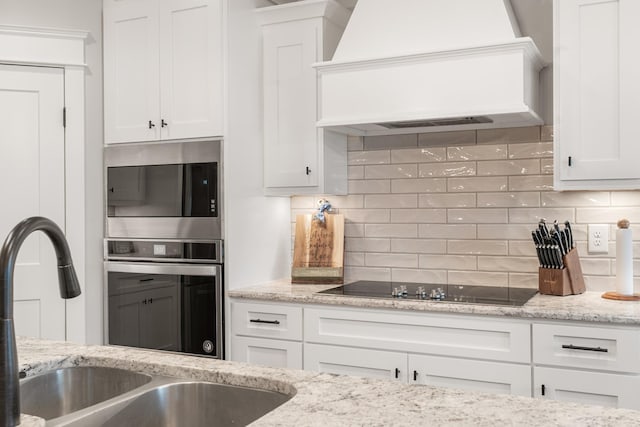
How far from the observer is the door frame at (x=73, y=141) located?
3303 mm

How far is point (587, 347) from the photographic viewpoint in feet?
7.94

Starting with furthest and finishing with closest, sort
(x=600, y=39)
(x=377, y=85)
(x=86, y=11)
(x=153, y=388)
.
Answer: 1. (x=86, y=11)
2. (x=377, y=85)
3. (x=600, y=39)
4. (x=153, y=388)

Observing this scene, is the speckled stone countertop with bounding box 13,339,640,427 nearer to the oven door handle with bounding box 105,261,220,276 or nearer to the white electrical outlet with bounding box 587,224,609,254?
the oven door handle with bounding box 105,261,220,276

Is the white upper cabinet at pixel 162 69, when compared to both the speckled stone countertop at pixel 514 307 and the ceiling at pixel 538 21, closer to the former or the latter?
the speckled stone countertop at pixel 514 307

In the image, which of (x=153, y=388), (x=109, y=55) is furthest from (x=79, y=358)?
(x=109, y=55)

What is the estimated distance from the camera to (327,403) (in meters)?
1.21

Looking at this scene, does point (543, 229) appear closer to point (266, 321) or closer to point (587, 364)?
point (587, 364)

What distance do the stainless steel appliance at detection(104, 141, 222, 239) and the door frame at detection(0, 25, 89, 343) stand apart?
15 centimetres

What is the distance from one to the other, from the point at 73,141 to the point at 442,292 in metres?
2.11

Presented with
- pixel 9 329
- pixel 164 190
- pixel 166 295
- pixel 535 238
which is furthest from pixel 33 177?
pixel 535 238

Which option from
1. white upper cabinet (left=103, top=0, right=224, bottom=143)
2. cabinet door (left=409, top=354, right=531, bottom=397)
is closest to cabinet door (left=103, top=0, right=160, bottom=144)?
white upper cabinet (left=103, top=0, right=224, bottom=143)

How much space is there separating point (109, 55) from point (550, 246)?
99.4 inches

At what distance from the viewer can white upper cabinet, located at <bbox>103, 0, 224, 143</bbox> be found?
318 centimetres

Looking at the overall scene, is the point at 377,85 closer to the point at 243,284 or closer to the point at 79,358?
the point at 243,284
